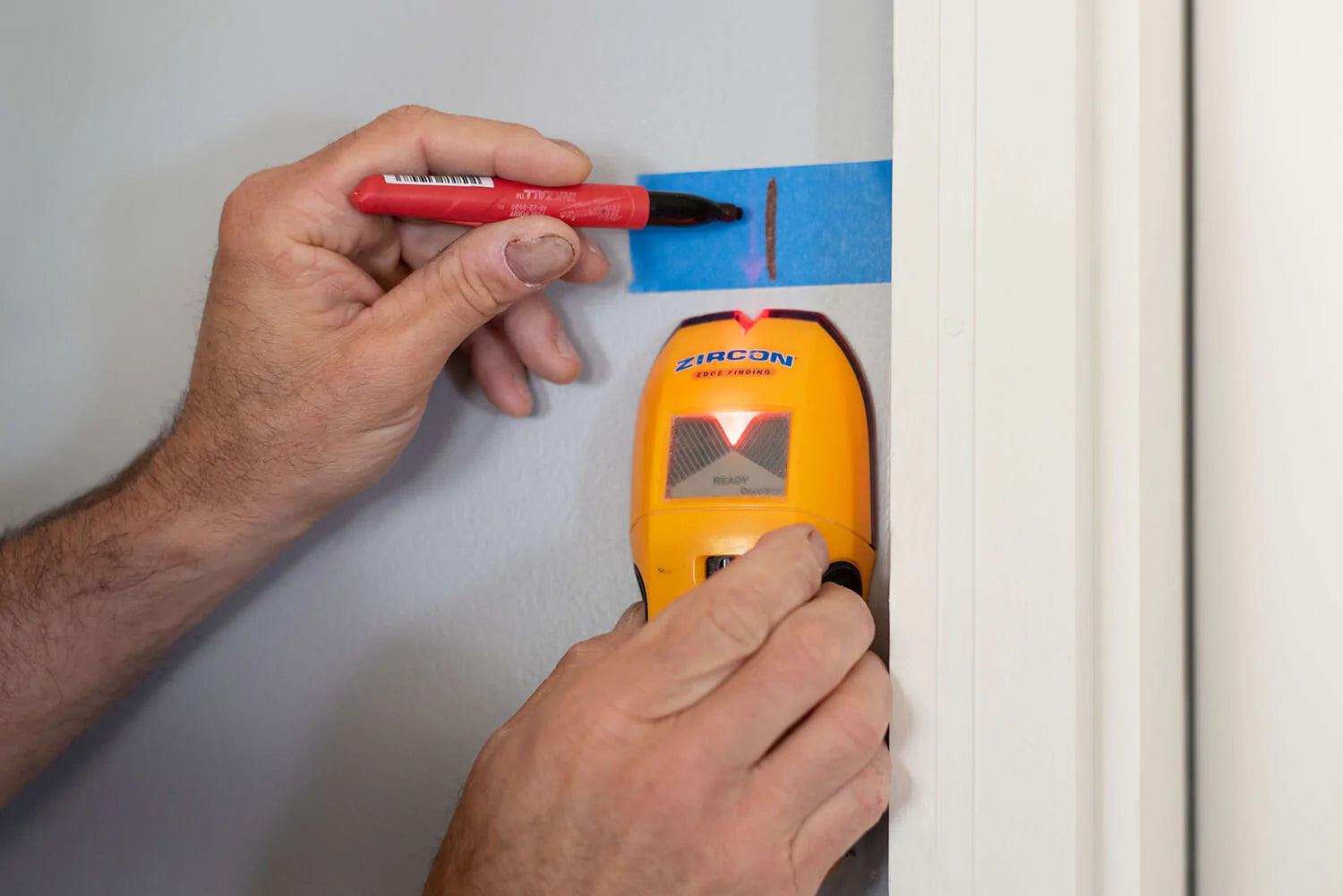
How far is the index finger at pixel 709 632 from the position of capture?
1.68 ft

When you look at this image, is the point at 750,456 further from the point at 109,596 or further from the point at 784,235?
the point at 109,596

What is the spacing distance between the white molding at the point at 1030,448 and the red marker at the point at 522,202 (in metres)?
0.20

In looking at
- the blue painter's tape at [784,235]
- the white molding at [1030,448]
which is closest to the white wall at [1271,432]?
the white molding at [1030,448]

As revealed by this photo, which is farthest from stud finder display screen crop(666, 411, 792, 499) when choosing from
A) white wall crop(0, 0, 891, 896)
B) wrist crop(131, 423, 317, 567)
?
wrist crop(131, 423, 317, 567)

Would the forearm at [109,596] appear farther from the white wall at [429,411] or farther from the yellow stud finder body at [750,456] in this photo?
the yellow stud finder body at [750,456]

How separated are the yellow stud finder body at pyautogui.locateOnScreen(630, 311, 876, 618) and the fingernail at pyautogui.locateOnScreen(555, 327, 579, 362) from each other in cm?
11

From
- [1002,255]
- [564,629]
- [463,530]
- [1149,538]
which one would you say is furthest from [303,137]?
[1149,538]

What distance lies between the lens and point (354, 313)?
0.75 m

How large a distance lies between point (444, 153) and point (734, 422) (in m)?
0.31

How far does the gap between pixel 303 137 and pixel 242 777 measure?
58 cm

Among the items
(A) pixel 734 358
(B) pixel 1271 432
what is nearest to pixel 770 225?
(A) pixel 734 358

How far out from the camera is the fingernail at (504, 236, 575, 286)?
0.64 m

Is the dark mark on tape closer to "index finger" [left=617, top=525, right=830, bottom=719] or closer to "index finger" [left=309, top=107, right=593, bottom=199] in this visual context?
"index finger" [left=309, top=107, right=593, bottom=199]

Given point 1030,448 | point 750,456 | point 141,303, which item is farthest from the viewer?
point 141,303
